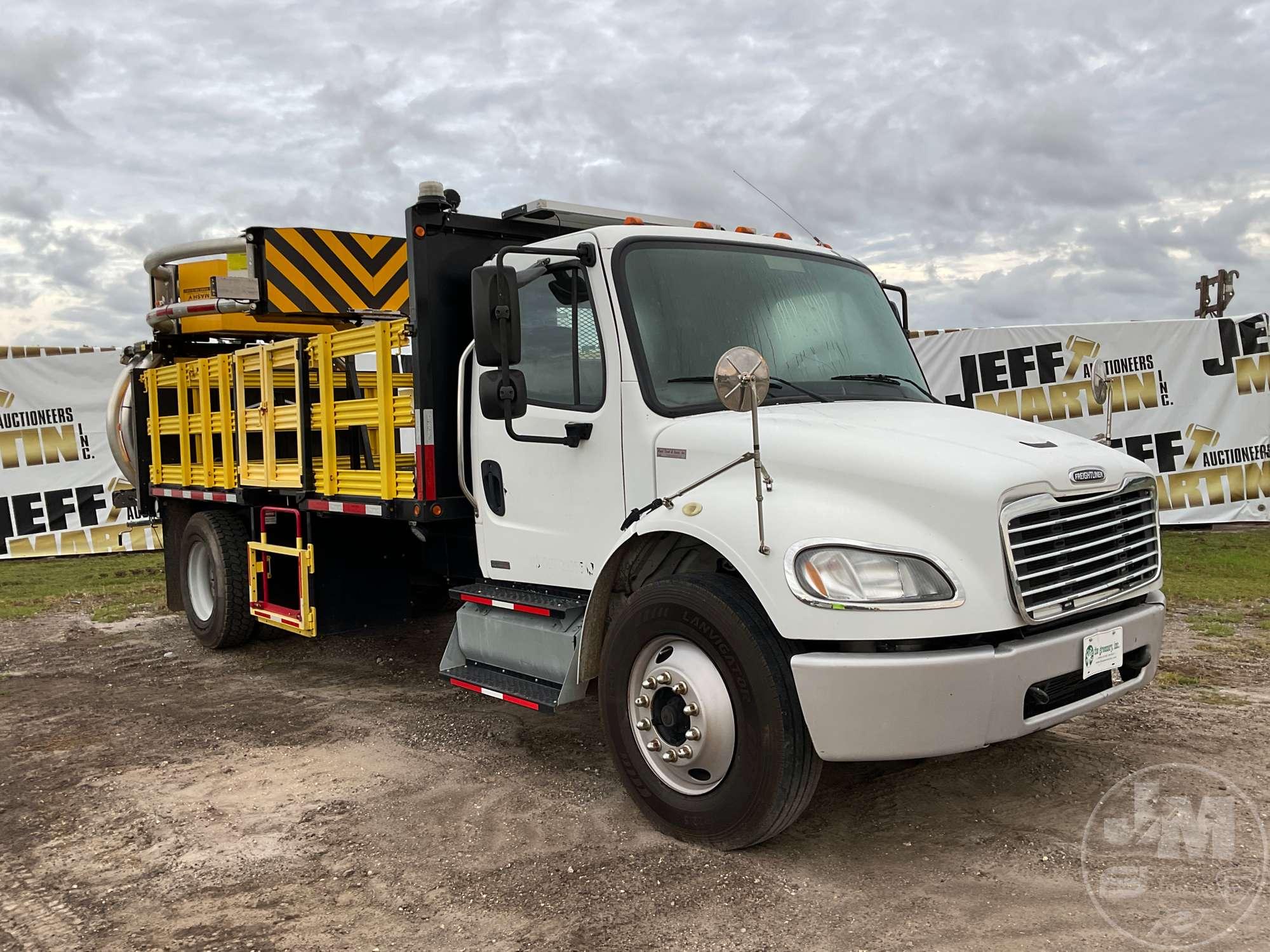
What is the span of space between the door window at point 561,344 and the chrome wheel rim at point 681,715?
3.82 ft

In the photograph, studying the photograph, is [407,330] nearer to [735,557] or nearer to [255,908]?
[735,557]

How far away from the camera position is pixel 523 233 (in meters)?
5.76

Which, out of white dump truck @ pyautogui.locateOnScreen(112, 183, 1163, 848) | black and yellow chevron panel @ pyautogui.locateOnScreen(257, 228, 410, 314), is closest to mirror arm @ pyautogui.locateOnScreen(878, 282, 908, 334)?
white dump truck @ pyautogui.locateOnScreen(112, 183, 1163, 848)

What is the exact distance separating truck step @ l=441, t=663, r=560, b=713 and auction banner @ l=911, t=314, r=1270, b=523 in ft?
30.4

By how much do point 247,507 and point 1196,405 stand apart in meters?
11.3

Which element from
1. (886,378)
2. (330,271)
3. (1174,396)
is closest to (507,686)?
(886,378)

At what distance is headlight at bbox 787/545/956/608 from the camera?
3.38 meters

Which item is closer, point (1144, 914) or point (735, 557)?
point (1144, 914)

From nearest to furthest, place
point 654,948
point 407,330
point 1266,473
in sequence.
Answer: point 654,948 → point 407,330 → point 1266,473

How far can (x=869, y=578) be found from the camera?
3.41 m

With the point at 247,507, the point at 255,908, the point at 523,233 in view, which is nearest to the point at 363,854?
the point at 255,908

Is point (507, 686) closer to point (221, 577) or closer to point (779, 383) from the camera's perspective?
point (779, 383)

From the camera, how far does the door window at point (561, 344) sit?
14.7ft

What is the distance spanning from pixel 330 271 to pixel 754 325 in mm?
3817
